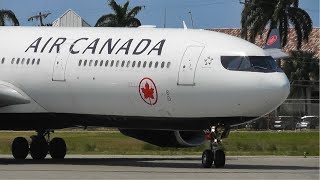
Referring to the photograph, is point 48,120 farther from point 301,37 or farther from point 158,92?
point 301,37

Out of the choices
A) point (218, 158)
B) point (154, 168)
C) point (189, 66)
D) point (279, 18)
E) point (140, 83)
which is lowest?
point (154, 168)

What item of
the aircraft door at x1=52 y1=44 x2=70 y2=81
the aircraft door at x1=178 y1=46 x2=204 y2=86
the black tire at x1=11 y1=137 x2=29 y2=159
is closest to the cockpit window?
the aircraft door at x1=178 y1=46 x2=204 y2=86

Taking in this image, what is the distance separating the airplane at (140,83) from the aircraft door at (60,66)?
29mm

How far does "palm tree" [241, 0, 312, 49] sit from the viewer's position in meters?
96.7

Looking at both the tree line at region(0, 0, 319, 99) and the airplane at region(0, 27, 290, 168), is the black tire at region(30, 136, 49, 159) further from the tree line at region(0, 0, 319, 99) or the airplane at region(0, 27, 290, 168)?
the tree line at region(0, 0, 319, 99)

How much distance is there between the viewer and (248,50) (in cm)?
3141

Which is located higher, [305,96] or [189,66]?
[305,96]

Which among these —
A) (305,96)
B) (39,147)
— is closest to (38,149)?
(39,147)

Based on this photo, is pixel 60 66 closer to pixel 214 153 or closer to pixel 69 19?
pixel 214 153

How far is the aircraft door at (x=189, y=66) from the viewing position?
103 feet

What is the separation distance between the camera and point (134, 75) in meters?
32.5

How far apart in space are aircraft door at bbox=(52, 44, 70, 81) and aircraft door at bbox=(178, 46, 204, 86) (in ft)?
13.1

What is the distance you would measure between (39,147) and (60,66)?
4.11 m

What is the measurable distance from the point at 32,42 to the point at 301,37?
215 ft
